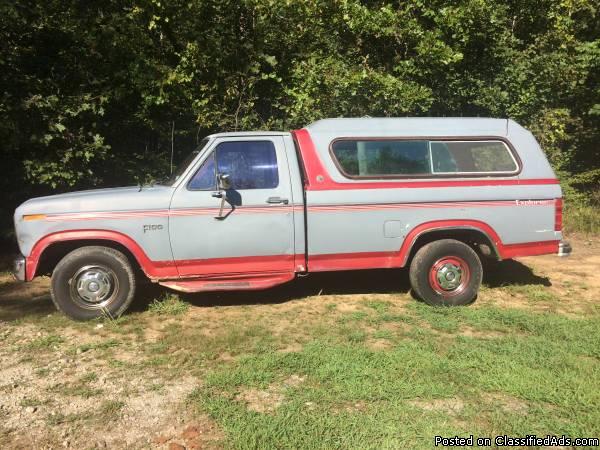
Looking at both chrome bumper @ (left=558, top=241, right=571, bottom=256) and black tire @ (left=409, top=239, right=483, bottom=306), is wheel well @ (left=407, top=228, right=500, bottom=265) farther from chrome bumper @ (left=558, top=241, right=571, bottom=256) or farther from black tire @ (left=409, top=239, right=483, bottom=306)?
chrome bumper @ (left=558, top=241, right=571, bottom=256)

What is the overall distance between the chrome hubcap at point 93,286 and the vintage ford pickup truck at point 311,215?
0.01 m

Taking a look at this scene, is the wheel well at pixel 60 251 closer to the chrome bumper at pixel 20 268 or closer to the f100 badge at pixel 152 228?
the chrome bumper at pixel 20 268

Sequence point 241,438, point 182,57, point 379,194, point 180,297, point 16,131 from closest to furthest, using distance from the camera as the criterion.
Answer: point 241,438, point 379,194, point 180,297, point 16,131, point 182,57

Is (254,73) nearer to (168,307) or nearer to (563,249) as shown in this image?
(168,307)

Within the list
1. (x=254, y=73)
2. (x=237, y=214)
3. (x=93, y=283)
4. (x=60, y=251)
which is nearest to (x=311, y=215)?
(x=237, y=214)

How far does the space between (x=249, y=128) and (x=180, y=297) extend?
365 cm

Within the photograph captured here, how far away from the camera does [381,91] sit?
355 inches

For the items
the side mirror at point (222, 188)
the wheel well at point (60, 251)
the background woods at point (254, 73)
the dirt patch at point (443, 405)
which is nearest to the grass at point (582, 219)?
the background woods at point (254, 73)

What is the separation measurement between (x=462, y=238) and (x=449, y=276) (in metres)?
0.47

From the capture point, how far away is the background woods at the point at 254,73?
25.6ft

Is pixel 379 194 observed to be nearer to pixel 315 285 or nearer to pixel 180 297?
pixel 315 285

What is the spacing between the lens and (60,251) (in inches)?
218

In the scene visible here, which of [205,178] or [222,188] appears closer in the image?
[222,188]

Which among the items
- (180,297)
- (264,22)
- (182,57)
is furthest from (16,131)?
(264,22)
